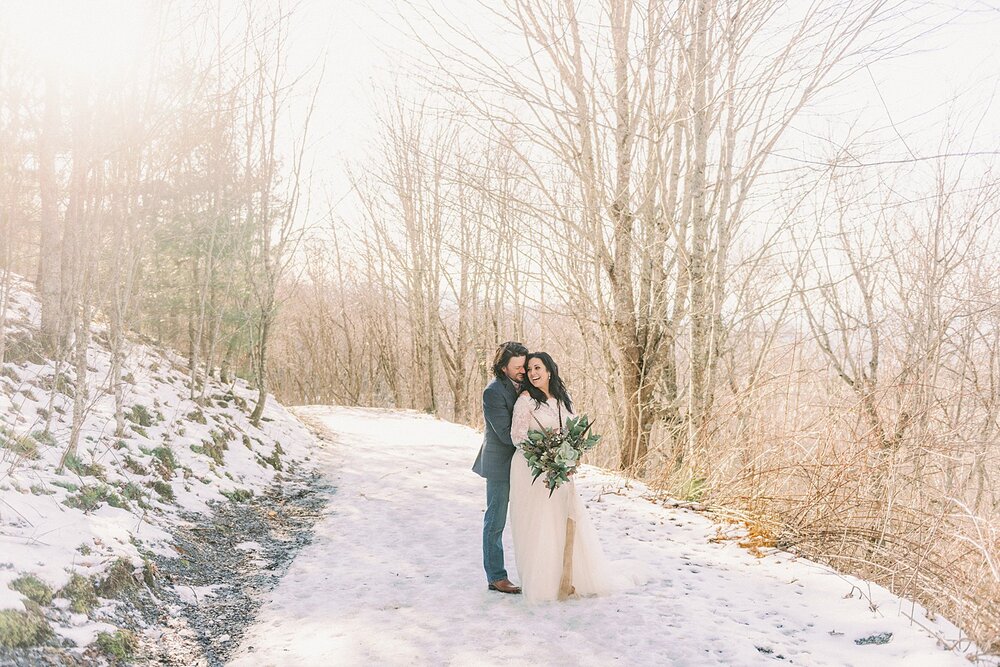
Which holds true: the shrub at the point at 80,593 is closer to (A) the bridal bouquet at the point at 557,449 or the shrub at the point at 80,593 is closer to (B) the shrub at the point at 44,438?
(B) the shrub at the point at 44,438

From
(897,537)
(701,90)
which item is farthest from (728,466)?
(701,90)

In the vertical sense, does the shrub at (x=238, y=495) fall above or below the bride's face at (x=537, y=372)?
below

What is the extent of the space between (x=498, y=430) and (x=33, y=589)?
2.72 m

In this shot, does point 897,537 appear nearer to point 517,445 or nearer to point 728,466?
point 728,466

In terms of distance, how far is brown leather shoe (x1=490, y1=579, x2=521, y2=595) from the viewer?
170 inches

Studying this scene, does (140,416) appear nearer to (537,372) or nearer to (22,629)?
(22,629)

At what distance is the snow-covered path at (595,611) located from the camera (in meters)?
3.32

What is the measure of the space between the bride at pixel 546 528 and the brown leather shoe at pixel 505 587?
241 millimetres

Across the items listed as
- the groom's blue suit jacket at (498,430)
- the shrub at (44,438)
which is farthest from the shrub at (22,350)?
the groom's blue suit jacket at (498,430)

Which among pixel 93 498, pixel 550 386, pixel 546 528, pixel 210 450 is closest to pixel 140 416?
pixel 210 450

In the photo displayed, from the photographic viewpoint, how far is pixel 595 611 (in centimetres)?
387

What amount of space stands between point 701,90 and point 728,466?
3.93m

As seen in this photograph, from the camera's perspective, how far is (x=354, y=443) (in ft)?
40.9

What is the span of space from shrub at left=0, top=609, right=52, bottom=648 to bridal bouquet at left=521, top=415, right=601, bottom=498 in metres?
2.69
